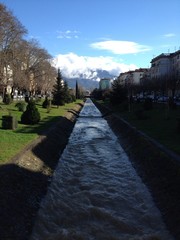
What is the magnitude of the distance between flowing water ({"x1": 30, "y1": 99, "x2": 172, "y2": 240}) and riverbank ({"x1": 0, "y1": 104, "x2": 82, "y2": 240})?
0.34 meters

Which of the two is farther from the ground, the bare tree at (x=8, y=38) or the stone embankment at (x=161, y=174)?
the bare tree at (x=8, y=38)

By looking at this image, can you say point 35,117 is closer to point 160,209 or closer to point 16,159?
point 16,159

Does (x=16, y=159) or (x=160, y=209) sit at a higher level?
(x=16, y=159)

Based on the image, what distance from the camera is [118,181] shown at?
17.3m

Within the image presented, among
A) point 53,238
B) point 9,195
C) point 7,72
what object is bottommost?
point 53,238

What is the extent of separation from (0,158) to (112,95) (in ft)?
165

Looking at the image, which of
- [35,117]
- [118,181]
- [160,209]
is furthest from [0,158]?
[35,117]

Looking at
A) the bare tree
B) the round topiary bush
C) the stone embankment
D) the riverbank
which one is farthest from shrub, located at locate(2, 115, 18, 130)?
the bare tree

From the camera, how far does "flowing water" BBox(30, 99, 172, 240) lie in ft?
35.9

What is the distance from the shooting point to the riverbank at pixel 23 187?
10351 mm

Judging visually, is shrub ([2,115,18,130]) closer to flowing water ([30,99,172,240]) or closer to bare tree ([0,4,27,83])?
flowing water ([30,99,172,240])

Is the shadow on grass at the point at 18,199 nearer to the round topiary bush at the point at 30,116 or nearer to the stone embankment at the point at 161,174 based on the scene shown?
the stone embankment at the point at 161,174

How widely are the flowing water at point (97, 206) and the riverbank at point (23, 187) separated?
1.13 feet

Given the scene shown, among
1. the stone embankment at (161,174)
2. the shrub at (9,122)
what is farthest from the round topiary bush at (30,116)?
the stone embankment at (161,174)
